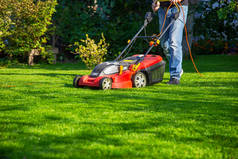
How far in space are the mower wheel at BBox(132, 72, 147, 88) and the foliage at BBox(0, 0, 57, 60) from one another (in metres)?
4.50

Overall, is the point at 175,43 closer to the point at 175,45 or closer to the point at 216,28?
the point at 175,45

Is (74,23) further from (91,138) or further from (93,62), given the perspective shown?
(91,138)

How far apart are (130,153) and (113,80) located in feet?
8.31

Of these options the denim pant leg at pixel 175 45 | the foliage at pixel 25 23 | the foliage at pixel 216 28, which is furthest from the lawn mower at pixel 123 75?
the foliage at pixel 216 28

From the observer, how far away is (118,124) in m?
2.54

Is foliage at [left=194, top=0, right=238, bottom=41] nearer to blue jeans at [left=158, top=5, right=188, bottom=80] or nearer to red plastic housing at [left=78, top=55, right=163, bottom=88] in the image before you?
blue jeans at [left=158, top=5, right=188, bottom=80]

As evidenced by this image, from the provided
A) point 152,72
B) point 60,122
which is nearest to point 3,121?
point 60,122

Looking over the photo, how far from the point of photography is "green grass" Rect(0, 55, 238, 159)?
6.39 ft

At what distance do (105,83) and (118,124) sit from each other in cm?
182

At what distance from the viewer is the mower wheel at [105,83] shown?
13.9ft

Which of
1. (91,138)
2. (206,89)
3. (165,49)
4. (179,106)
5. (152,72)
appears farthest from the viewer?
(165,49)

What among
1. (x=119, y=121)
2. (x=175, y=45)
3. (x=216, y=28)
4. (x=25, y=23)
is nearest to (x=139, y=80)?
(x=175, y=45)

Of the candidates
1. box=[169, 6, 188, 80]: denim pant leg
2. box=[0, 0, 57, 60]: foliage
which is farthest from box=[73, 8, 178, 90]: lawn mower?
box=[0, 0, 57, 60]: foliage

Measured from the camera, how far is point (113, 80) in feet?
14.5
